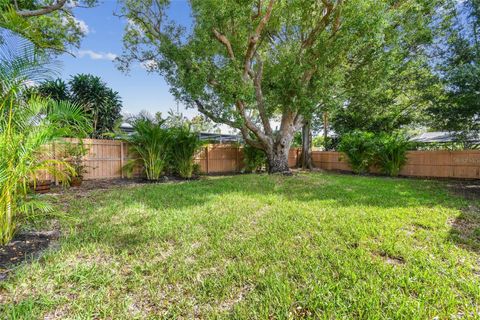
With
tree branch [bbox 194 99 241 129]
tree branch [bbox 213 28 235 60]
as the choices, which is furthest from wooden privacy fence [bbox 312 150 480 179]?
tree branch [bbox 213 28 235 60]

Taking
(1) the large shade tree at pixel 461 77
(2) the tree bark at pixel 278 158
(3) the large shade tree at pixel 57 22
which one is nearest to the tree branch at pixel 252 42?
(2) the tree bark at pixel 278 158

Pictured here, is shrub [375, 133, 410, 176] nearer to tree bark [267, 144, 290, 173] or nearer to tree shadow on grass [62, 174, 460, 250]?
tree bark [267, 144, 290, 173]

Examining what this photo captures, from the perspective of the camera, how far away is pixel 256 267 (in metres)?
1.91

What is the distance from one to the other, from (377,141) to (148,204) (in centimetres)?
856

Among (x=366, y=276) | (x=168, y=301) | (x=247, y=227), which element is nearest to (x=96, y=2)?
(x=247, y=227)

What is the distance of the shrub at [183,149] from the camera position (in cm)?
765

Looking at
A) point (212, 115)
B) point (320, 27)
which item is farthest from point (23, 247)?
point (320, 27)

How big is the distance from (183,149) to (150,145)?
42.7 inches

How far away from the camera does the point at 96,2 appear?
7.76 m

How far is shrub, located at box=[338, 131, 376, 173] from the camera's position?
9087 millimetres

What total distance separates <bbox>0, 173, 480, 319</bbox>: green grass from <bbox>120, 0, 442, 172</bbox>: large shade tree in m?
4.84

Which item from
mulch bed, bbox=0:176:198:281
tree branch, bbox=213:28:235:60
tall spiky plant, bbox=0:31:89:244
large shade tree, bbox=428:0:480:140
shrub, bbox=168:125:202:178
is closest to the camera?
mulch bed, bbox=0:176:198:281

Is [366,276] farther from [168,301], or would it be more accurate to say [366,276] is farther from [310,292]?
[168,301]

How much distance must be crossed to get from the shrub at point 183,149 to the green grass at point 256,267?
14.2 ft
